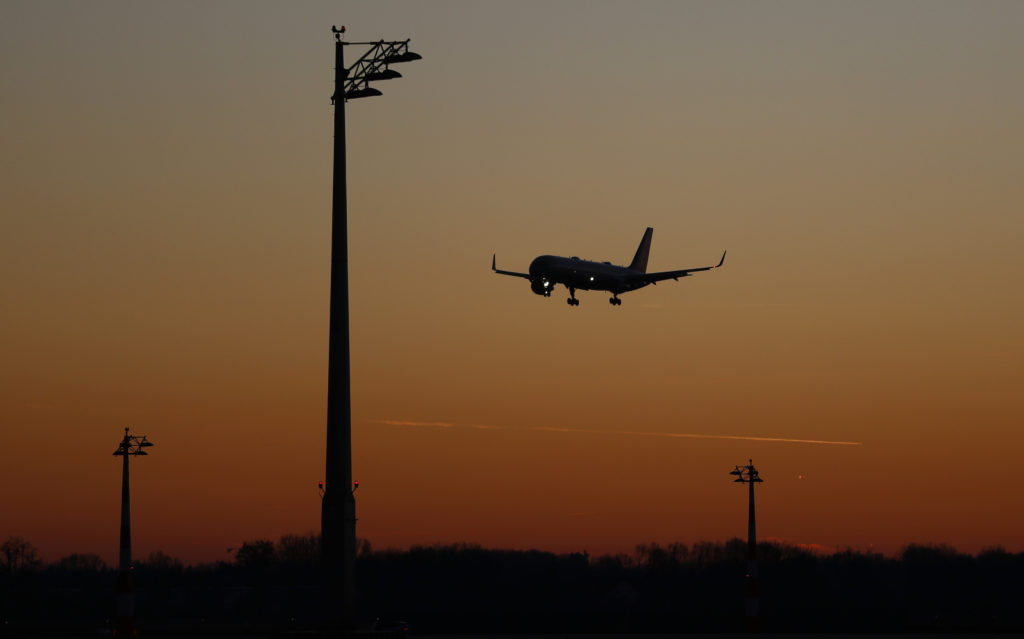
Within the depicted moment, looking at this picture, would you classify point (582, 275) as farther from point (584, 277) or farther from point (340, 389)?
point (340, 389)

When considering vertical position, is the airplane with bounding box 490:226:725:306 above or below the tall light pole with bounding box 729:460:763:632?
above

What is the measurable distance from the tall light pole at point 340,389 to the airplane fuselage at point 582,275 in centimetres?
6758

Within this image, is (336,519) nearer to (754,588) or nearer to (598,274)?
(598,274)

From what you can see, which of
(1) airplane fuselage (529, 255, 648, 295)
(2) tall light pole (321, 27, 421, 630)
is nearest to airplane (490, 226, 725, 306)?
(1) airplane fuselage (529, 255, 648, 295)

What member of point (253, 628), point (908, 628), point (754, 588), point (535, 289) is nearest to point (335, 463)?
point (535, 289)

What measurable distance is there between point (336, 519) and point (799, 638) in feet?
289

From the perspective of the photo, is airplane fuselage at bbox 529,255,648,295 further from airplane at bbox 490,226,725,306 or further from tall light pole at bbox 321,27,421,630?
tall light pole at bbox 321,27,421,630

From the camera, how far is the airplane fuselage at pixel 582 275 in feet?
478

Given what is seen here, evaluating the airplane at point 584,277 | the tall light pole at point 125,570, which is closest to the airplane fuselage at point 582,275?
the airplane at point 584,277

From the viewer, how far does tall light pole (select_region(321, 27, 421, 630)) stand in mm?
74812

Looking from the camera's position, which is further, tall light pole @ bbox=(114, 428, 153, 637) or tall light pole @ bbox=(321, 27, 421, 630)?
tall light pole @ bbox=(114, 428, 153, 637)

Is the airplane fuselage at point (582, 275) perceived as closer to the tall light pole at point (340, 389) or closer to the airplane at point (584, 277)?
the airplane at point (584, 277)

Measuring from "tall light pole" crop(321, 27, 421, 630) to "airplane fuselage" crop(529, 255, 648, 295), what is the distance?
2661 inches

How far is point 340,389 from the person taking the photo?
76750 mm
